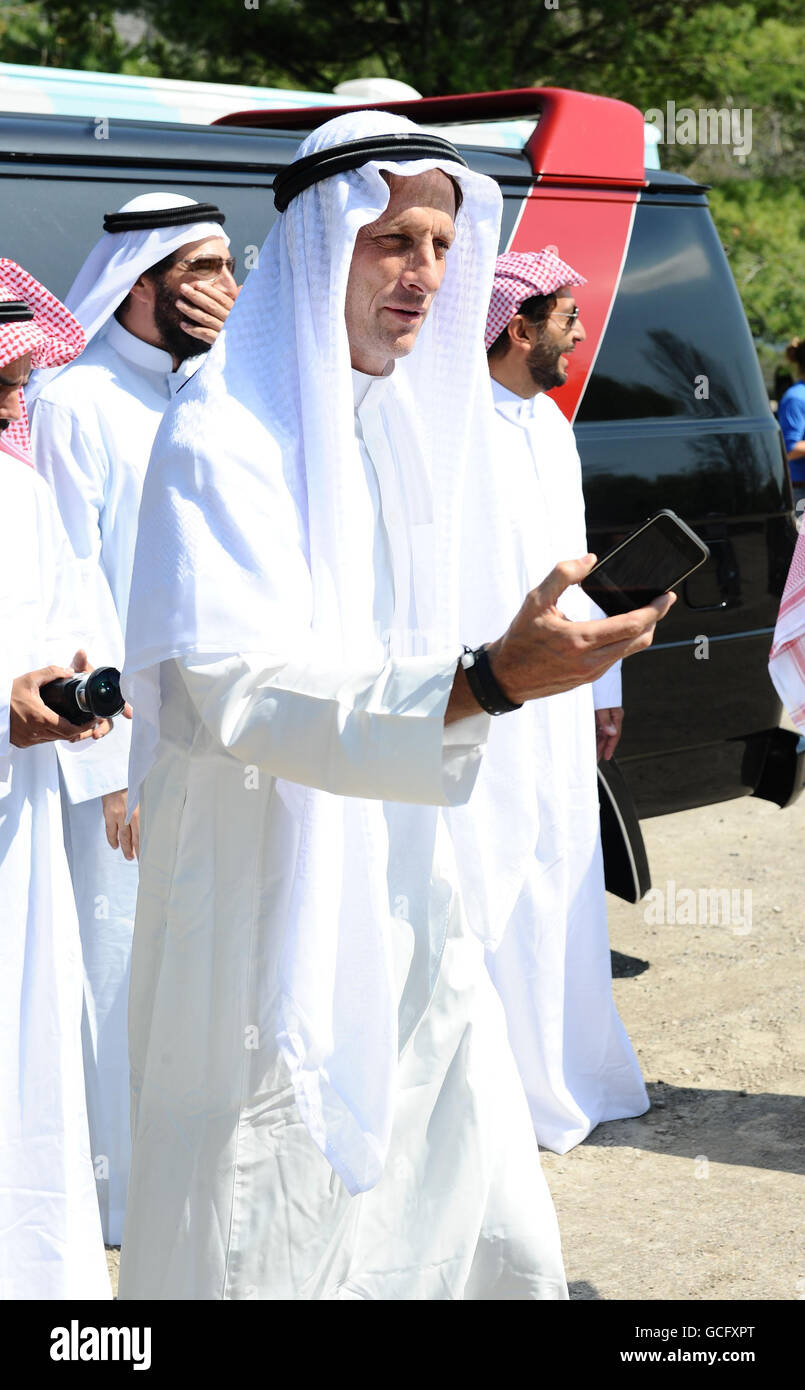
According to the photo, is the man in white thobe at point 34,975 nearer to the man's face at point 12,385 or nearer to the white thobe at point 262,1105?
the man's face at point 12,385

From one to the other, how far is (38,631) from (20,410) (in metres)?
0.47

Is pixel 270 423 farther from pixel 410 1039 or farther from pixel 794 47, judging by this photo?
pixel 794 47

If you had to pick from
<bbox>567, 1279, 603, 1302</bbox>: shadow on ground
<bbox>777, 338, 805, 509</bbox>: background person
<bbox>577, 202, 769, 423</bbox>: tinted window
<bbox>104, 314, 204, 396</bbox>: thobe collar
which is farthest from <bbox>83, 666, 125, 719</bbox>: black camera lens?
<bbox>777, 338, 805, 509</bbox>: background person

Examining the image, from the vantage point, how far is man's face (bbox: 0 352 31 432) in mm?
3254

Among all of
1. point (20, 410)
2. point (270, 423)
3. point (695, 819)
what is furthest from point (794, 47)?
point (270, 423)

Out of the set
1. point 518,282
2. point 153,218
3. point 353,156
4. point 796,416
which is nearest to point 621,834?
point 518,282

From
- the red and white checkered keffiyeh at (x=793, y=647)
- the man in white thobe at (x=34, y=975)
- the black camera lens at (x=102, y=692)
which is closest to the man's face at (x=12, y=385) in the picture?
the man in white thobe at (x=34, y=975)

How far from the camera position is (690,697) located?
5.37 meters

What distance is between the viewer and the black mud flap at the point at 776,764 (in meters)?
5.63

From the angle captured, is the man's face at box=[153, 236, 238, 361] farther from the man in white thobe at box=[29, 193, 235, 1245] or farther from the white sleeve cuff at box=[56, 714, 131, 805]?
the white sleeve cuff at box=[56, 714, 131, 805]

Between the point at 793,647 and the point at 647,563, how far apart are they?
1.74m

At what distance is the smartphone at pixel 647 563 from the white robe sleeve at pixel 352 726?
0.79 ft

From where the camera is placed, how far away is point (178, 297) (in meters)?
4.08

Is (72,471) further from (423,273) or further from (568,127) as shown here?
(568,127)
